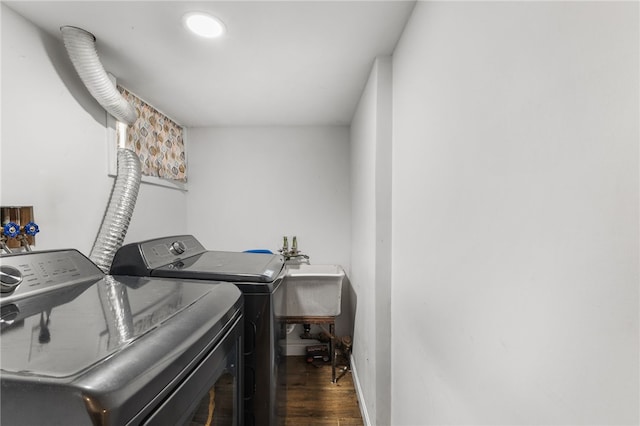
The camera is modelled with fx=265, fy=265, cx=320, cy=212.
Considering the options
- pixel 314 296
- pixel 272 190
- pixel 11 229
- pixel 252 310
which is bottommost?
pixel 314 296

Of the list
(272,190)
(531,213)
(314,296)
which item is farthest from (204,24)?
(314,296)

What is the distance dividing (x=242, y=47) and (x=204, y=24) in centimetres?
22

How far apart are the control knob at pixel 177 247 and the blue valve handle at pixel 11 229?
56 cm

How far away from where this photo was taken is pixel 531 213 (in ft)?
1.66

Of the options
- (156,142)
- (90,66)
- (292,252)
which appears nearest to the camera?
(90,66)

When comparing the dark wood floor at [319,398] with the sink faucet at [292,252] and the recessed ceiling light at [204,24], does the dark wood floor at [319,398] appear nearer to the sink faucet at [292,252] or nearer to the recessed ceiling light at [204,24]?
the sink faucet at [292,252]

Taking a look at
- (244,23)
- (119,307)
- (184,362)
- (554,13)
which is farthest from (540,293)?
(244,23)

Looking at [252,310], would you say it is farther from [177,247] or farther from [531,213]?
[531,213]

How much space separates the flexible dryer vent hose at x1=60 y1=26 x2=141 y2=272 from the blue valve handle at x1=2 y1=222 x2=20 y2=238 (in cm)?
36

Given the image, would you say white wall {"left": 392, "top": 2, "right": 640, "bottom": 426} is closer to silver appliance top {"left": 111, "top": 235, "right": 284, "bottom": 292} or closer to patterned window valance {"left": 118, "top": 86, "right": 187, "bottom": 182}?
silver appliance top {"left": 111, "top": 235, "right": 284, "bottom": 292}

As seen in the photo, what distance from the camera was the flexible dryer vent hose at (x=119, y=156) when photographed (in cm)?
126

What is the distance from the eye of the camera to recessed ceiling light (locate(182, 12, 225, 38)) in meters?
1.16

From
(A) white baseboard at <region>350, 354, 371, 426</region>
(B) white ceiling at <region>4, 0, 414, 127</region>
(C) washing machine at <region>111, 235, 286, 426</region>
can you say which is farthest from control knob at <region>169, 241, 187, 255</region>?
(A) white baseboard at <region>350, 354, 371, 426</region>

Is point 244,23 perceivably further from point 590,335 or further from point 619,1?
point 590,335
